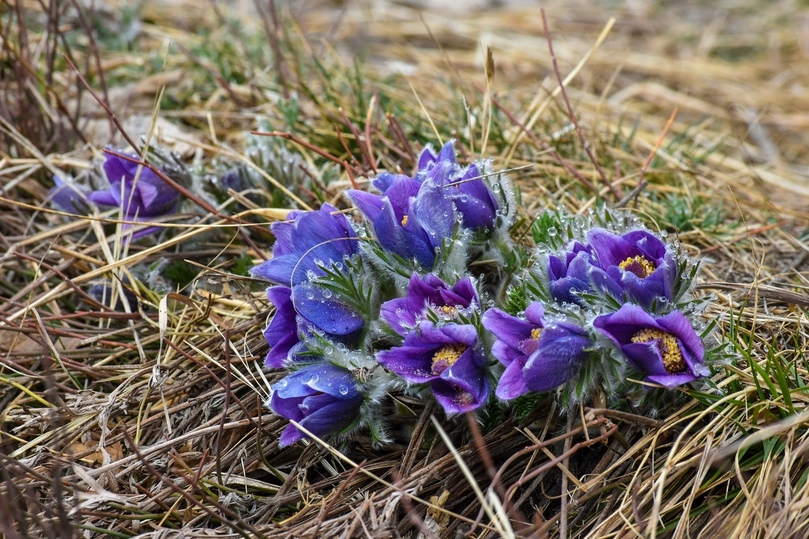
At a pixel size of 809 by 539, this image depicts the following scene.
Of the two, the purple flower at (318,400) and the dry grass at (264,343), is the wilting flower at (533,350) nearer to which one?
the dry grass at (264,343)

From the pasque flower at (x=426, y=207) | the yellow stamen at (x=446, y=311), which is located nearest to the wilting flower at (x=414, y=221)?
the pasque flower at (x=426, y=207)

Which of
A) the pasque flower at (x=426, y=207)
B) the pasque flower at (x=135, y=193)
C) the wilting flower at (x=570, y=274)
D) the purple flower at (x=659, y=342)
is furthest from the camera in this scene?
the pasque flower at (x=135, y=193)

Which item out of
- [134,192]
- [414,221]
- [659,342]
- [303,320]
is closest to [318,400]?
[303,320]

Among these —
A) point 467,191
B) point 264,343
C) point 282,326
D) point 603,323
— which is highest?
point 467,191

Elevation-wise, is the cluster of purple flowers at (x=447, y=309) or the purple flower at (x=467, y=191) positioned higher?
the purple flower at (x=467, y=191)

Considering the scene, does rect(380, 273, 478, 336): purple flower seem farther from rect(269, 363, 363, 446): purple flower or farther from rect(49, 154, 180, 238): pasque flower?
rect(49, 154, 180, 238): pasque flower

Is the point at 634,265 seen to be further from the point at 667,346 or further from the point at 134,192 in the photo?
the point at 134,192
